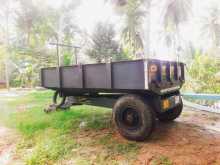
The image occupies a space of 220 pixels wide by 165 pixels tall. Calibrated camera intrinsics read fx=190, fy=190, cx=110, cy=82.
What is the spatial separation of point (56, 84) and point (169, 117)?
274 cm


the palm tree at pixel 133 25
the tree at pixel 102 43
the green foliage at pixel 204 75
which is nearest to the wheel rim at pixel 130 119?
the green foliage at pixel 204 75

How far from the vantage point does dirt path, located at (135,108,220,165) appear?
8.44ft

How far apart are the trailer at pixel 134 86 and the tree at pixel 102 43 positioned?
13.4 m

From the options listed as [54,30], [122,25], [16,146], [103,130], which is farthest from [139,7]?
[16,146]

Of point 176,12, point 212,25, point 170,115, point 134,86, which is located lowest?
point 170,115

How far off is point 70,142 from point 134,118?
1.19 m

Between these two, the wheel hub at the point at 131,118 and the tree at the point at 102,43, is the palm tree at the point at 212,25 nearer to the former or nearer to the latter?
the tree at the point at 102,43

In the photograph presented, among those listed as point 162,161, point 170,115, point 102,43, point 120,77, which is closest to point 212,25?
point 102,43

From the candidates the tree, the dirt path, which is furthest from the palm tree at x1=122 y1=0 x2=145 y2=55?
the dirt path

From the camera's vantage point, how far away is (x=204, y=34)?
2497 cm

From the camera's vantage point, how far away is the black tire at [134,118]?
120 inches

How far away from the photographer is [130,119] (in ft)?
10.8

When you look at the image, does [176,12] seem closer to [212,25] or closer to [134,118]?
[134,118]

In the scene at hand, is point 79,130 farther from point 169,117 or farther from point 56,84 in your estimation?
point 169,117
